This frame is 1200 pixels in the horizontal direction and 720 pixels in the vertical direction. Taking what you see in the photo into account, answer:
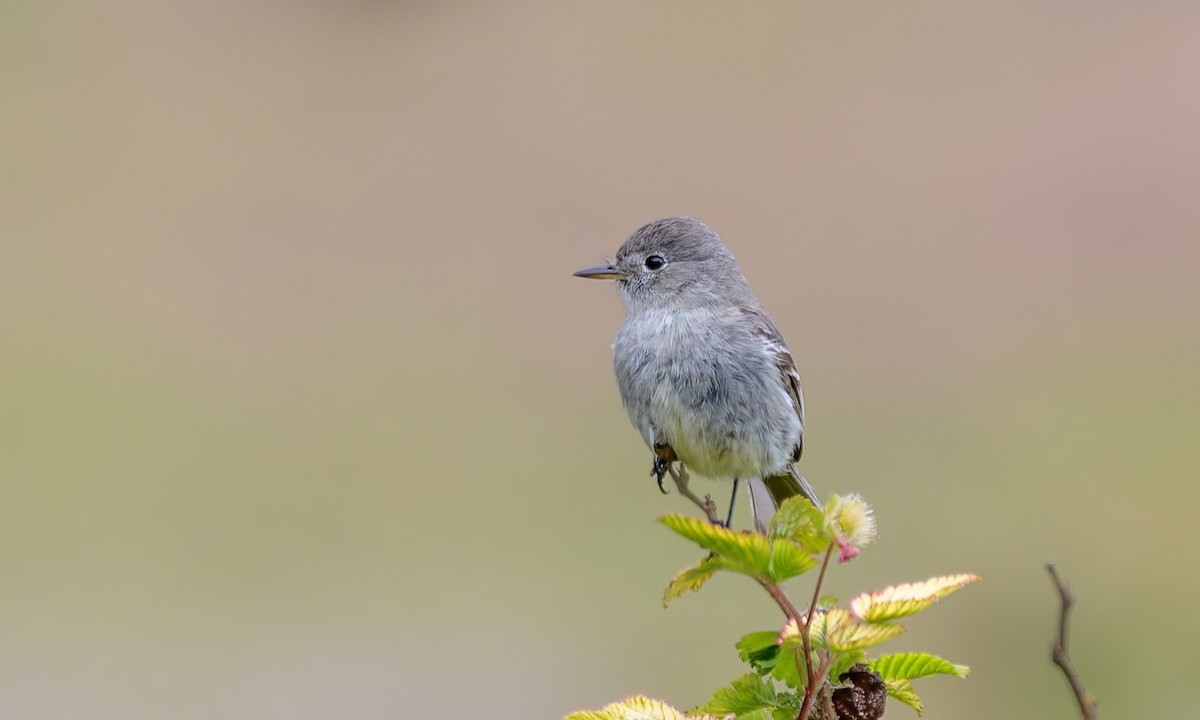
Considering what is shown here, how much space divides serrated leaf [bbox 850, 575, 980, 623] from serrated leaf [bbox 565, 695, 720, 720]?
0.71 feet

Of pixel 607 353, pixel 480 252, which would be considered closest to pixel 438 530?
pixel 607 353

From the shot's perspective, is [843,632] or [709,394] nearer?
[843,632]

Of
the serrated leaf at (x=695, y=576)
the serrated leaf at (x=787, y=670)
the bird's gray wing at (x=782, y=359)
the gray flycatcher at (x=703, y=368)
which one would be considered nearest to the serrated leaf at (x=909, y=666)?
the serrated leaf at (x=787, y=670)

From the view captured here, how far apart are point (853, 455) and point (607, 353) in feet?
7.51

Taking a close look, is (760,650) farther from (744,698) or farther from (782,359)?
(782,359)

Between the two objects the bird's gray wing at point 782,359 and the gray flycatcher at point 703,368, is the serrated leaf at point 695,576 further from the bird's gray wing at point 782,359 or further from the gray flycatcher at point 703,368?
the bird's gray wing at point 782,359

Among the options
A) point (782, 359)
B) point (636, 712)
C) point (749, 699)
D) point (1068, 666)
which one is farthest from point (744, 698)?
point (782, 359)

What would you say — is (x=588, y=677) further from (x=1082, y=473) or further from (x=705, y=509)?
(x=705, y=509)

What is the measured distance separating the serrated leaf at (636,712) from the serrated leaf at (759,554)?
0.20 meters

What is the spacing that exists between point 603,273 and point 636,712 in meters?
2.61

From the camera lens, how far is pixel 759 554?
1327mm

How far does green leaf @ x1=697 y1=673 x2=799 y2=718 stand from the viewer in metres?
1.47

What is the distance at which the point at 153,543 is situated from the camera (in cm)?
Result: 830

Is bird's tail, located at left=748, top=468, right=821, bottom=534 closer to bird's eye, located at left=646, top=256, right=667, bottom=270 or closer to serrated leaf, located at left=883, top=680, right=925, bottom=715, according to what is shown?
bird's eye, located at left=646, top=256, right=667, bottom=270
